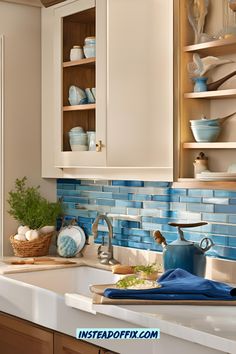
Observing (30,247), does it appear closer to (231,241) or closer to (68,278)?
(68,278)

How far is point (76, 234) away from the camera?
4312mm

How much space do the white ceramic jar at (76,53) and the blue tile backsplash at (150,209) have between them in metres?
0.70

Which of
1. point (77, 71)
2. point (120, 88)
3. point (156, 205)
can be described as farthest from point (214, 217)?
point (77, 71)

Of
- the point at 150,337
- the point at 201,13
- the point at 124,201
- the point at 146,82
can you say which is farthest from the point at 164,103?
the point at 150,337

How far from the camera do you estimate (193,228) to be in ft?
12.0

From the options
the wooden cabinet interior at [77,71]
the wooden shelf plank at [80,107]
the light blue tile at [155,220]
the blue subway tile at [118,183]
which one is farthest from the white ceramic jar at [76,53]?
the light blue tile at [155,220]

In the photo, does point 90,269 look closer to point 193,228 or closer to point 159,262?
point 159,262

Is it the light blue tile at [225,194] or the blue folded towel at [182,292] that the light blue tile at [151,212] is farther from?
the blue folded towel at [182,292]

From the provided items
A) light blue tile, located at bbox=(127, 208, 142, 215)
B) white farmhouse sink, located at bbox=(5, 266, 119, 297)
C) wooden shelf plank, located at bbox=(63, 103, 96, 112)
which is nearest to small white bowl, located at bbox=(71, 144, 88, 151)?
wooden shelf plank, located at bbox=(63, 103, 96, 112)

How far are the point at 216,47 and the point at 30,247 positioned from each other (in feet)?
5.46

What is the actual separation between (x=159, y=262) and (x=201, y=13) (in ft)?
4.06

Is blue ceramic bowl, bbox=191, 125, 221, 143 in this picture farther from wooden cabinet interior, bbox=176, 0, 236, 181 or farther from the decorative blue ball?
the decorative blue ball

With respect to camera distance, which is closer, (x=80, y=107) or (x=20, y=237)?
(x=80, y=107)

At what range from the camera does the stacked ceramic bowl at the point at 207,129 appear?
10.7 ft
